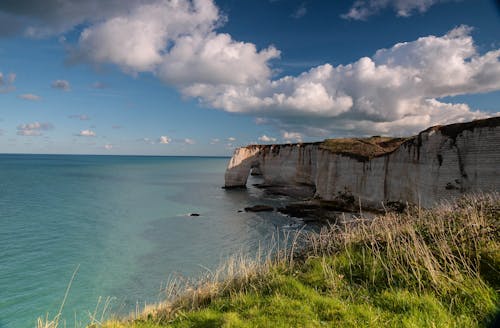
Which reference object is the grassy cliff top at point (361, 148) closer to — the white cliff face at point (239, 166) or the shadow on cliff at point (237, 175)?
the white cliff face at point (239, 166)

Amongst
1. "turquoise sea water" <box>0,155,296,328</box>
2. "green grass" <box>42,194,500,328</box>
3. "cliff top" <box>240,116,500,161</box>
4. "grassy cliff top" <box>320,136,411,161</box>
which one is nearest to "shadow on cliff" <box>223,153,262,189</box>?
"cliff top" <box>240,116,500,161</box>

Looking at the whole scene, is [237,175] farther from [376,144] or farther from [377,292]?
[377,292]

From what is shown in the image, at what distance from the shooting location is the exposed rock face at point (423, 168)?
A: 16.3 m

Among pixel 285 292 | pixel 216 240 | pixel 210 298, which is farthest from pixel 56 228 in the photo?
pixel 285 292

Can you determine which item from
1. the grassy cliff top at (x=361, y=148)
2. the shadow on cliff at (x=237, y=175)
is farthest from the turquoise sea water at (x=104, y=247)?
the shadow on cliff at (x=237, y=175)

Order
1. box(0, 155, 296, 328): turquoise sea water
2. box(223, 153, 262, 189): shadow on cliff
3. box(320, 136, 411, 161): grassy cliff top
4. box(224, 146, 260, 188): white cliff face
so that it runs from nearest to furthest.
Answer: box(0, 155, 296, 328): turquoise sea water → box(320, 136, 411, 161): grassy cliff top → box(224, 146, 260, 188): white cliff face → box(223, 153, 262, 189): shadow on cliff

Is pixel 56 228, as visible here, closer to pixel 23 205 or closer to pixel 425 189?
pixel 23 205

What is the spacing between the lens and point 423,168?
20578mm

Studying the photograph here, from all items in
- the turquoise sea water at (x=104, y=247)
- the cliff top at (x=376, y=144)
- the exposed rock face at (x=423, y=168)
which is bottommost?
the turquoise sea water at (x=104, y=247)

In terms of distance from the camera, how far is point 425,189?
2014 centimetres

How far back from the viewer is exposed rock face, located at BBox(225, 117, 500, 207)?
16281 mm

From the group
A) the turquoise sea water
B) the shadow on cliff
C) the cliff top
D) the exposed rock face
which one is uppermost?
the cliff top

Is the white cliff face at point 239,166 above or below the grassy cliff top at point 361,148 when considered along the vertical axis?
below

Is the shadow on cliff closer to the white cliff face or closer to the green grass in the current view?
the white cliff face
